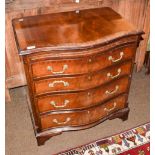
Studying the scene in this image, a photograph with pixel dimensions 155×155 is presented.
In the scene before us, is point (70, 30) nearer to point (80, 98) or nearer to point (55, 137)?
point (80, 98)

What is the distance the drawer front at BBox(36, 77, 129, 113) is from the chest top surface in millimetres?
477

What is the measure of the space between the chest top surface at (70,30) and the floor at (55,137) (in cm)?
108

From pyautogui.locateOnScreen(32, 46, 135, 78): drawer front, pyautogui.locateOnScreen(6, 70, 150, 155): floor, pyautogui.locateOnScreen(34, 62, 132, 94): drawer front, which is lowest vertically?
pyautogui.locateOnScreen(6, 70, 150, 155): floor

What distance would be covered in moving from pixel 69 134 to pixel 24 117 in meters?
0.56

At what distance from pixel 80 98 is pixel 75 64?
0.37 metres

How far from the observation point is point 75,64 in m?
1.68

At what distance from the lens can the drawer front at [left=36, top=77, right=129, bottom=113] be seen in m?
1.86

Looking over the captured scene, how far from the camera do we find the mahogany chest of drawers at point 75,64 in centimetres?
161

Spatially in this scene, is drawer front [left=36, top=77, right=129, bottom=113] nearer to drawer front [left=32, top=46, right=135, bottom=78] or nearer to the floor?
drawer front [left=32, top=46, right=135, bottom=78]

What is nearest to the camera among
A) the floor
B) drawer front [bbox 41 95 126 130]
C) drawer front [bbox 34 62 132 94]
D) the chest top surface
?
the chest top surface

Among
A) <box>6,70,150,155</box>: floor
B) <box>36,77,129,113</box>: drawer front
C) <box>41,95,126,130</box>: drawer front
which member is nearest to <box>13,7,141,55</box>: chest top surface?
<box>36,77,129,113</box>: drawer front

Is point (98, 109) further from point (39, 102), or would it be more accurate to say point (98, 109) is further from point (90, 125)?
point (39, 102)

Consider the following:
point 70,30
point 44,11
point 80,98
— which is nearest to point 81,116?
point 80,98

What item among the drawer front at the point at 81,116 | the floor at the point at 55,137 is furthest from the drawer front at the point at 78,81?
the floor at the point at 55,137
